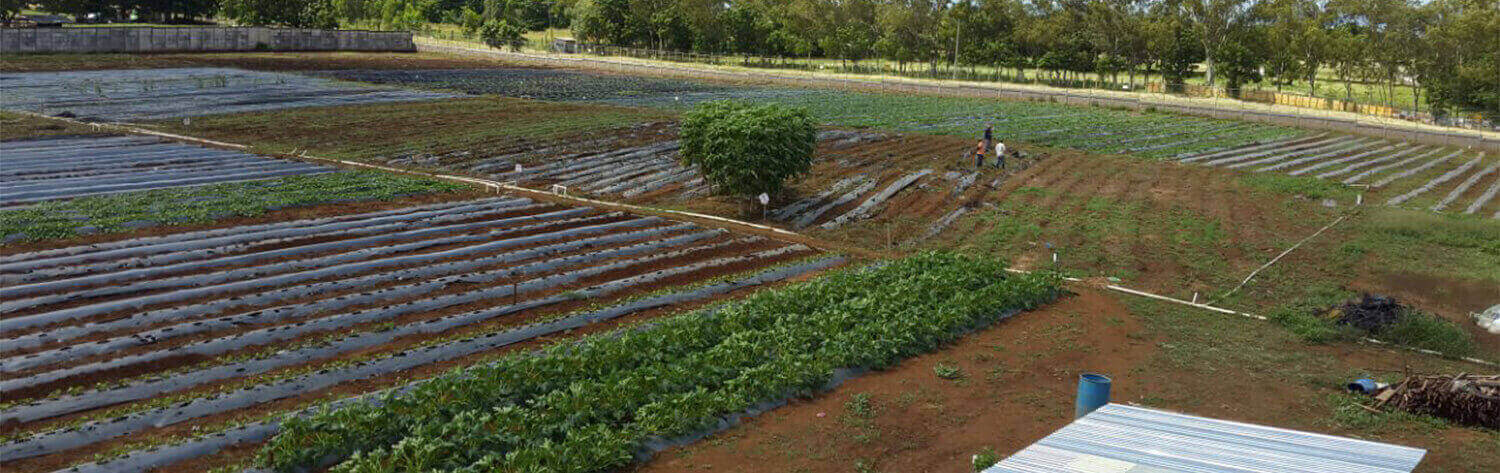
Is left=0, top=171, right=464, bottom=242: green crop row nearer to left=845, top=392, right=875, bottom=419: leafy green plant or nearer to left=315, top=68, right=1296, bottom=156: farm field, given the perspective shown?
left=845, top=392, right=875, bottom=419: leafy green plant

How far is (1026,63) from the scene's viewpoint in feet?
298

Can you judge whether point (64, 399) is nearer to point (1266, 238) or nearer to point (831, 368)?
point (831, 368)

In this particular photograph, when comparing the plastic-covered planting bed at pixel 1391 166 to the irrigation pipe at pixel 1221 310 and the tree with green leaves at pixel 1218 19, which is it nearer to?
the irrigation pipe at pixel 1221 310

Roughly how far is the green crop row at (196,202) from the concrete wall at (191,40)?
164ft

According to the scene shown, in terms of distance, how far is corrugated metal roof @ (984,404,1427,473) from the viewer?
9.52 metres

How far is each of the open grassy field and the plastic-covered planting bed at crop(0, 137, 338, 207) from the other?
167 centimetres

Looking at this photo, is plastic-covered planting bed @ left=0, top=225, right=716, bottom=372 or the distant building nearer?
plastic-covered planting bed @ left=0, top=225, right=716, bottom=372

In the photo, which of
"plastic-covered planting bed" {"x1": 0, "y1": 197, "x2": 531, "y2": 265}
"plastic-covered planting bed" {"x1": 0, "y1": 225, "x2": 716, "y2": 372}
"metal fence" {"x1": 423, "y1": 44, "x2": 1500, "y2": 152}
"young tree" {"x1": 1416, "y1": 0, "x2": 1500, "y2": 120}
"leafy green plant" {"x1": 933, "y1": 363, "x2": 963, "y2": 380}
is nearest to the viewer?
"plastic-covered planting bed" {"x1": 0, "y1": 225, "x2": 716, "y2": 372}

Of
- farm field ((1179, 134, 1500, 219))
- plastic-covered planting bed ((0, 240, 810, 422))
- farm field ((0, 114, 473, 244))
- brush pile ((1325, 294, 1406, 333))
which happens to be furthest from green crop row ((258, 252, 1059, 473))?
farm field ((1179, 134, 1500, 219))

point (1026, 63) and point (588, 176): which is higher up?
point (1026, 63)

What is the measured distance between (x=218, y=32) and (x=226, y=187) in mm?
58641

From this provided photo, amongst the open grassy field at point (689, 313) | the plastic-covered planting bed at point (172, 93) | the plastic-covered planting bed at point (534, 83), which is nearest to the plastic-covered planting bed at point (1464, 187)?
the open grassy field at point (689, 313)

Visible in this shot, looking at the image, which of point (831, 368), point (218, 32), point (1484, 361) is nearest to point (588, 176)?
point (831, 368)

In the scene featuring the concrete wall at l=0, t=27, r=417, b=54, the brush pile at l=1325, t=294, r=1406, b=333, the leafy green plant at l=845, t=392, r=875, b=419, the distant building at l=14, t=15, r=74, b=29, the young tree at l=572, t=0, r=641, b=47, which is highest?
the young tree at l=572, t=0, r=641, b=47
